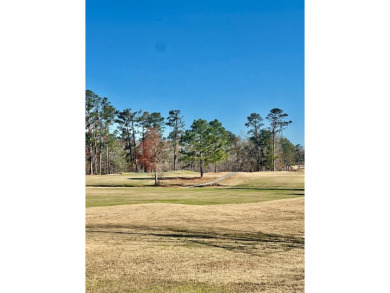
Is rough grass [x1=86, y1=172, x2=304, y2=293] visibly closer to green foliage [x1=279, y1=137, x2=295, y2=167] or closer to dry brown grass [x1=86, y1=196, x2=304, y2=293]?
dry brown grass [x1=86, y1=196, x2=304, y2=293]

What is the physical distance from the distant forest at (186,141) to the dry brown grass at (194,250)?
3.27m

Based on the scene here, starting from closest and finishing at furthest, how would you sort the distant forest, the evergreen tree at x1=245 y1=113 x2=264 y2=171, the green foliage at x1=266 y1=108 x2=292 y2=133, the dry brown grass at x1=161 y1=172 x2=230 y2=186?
the green foliage at x1=266 y1=108 x2=292 y2=133 < the evergreen tree at x1=245 y1=113 x2=264 y2=171 < the distant forest < the dry brown grass at x1=161 y1=172 x2=230 y2=186

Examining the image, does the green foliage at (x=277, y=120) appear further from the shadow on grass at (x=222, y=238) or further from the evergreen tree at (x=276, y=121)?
the shadow on grass at (x=222, y=238)

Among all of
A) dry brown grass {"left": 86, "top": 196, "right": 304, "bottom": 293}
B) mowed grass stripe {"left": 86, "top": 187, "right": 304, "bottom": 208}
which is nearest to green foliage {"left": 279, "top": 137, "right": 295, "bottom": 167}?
mowed grass stripe {"left": 86, "top": 187, "right": 304, "bottom": 208}

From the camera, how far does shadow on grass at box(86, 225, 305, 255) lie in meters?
3.79

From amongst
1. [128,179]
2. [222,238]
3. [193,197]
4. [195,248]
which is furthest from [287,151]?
[195,248]

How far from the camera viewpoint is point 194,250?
142 inches

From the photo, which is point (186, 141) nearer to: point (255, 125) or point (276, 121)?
point (255, 125)

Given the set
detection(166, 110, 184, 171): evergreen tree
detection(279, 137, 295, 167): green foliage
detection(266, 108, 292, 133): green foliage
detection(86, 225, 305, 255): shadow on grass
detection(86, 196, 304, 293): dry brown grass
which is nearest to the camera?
detection(86, 196, 304, 293): dry brown grass

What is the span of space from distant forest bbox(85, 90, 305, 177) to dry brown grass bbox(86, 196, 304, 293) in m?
3.27
